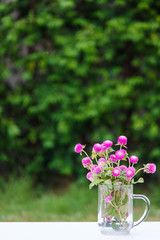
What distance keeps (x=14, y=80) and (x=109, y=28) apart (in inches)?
49.5

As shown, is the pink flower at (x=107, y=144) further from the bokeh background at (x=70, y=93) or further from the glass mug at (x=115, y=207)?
the bokeh background at (x=70, y=93)

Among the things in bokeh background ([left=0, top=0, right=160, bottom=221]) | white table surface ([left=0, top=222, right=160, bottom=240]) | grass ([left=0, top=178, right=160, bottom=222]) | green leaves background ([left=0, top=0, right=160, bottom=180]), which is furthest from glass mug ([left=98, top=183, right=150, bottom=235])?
green leaves background ([left=0, top=0, right=160, bottom=180])

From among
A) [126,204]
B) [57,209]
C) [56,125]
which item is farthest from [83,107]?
[126,204]

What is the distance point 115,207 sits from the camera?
1.21m

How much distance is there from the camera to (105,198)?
47.8 inches

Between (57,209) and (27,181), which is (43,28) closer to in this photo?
(27,181)

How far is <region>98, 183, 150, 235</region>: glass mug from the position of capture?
47.9 inches

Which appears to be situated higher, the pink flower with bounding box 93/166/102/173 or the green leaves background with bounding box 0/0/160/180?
the green leaves background with bounding box 0/0/160/180

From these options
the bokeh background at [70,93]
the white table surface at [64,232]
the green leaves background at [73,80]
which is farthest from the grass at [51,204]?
the white table surface at [64,232]

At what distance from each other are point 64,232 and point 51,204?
94.7 inches

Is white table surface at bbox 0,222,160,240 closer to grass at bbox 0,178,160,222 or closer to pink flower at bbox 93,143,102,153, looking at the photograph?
pink flower at bbox 93,143,102,153

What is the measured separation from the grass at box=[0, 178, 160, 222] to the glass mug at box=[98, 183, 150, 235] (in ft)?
7.30

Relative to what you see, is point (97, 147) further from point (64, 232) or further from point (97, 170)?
point (64, 232)

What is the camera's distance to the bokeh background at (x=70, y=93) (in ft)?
12.6
